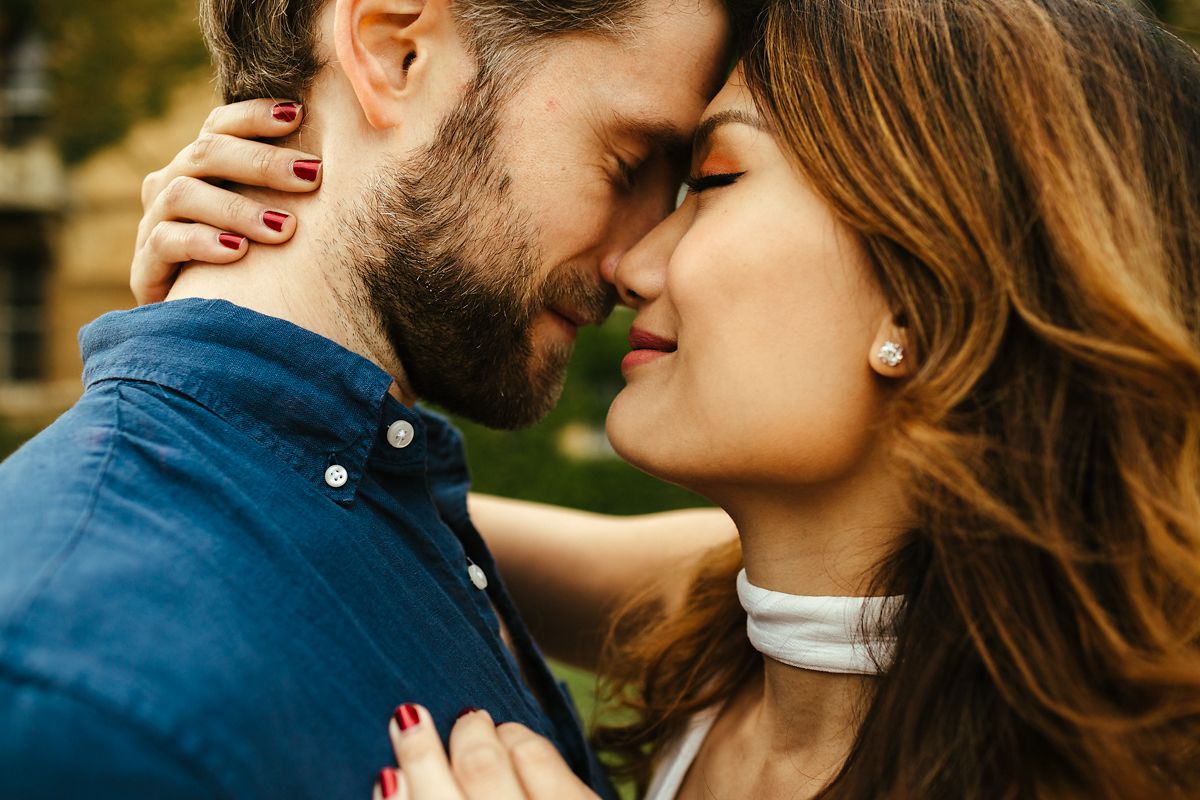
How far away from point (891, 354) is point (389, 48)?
1.16 m

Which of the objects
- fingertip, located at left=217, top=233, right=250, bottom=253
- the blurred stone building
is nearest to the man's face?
fingertip, located at left=217, top=233, right=250, bottom=253

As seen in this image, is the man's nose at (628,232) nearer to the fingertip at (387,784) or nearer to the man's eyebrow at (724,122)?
the man's eyebrow at (724,122)

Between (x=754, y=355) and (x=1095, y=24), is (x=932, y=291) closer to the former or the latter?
(x=754, y=355)

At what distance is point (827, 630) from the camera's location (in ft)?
6.72

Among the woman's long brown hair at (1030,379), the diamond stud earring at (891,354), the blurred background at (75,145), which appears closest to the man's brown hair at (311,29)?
the woman's long brown hair at (1030,379)

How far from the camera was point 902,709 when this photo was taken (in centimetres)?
186

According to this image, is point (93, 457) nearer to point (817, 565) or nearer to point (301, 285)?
point (301, 285)

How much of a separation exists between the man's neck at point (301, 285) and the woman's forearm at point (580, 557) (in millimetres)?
1006

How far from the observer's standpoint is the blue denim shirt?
1373mm

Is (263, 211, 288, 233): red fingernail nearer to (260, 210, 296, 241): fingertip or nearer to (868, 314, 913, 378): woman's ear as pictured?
(260, 210, 296, 241): fingertip

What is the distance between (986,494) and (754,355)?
1.52 ft

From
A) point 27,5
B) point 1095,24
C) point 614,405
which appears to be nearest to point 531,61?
point 614,405

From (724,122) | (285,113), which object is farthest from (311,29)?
(724,122)

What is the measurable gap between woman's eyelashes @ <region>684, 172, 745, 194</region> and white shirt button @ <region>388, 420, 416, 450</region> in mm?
739
